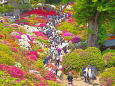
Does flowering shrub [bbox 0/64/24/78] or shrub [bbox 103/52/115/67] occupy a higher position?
flowering shrub [bbox 0/64/24/78]

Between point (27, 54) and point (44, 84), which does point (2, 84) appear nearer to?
point (44, 84)

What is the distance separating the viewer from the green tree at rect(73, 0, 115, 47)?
779 inches

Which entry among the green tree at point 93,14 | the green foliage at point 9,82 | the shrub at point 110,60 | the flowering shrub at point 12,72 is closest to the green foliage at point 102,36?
the green tree at point 93,14

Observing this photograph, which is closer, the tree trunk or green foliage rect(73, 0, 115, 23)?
green foliage rect(73, 0, 115, 23)

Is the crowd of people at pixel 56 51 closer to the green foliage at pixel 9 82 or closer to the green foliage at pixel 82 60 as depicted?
the green foliage at pixel 82 60

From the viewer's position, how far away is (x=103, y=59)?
57.3 feet

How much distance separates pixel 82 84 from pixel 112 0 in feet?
32.7

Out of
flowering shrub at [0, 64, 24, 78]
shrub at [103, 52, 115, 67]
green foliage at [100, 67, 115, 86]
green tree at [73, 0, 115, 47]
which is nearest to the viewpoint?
flowering shrub at [0, 64, 24, 78]

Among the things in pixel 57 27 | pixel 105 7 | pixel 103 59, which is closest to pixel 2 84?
pixel 103 59

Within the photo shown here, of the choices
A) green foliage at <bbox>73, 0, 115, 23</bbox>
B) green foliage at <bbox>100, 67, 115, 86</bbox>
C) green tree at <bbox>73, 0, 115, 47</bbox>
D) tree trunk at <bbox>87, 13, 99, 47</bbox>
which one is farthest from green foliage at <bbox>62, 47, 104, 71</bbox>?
green foliage at <bbox>73, 0, 115, 23</bbox>

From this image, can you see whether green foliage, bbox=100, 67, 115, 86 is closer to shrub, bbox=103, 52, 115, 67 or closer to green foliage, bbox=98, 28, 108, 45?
shrub, bbox=103, 52, 115, 67

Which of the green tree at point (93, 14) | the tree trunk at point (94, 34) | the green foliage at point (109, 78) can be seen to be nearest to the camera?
the green foliage at point (109, 78)

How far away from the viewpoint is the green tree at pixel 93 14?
19.8m

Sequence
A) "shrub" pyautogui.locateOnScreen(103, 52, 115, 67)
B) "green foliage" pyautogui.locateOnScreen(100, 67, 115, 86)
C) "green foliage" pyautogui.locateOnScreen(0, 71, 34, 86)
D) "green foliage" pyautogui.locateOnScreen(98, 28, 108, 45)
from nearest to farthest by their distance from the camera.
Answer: "green foliage" pyautogui.locateOnScreen(0, 71, 34, 86) < "green foliage" pyautogui.locateOnScreen(100, 67, 115, 86) < "shrub" pyautogui.locateOnScreen(103, 52, 115, 67) < "green foliage" pyautogui.locateOnScreen(98, 28, 108, 45)
